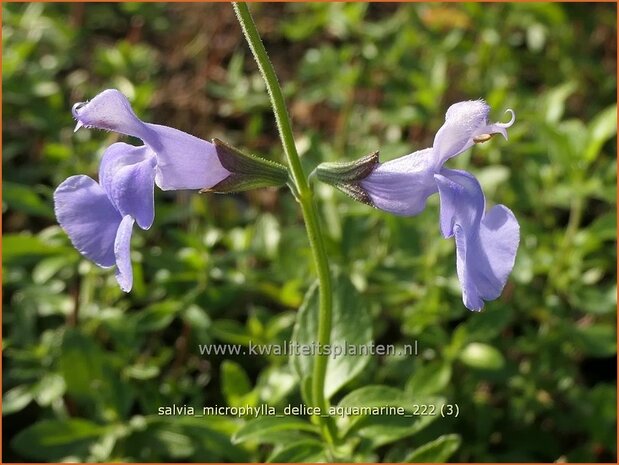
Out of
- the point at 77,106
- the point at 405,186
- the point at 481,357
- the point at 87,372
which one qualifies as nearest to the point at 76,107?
the point at 77,106

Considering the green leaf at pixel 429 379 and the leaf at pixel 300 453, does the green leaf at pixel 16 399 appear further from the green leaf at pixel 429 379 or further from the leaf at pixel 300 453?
the green leaf at pixel 429 379

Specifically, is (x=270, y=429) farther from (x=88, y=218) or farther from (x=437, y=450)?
(x=88, y=218)

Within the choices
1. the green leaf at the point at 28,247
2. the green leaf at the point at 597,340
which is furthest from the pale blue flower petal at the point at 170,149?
the green leaf at the point at 597,340

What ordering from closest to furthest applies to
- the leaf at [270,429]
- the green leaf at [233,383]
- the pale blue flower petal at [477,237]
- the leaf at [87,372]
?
the pale blue flower petal at [477,237] → the leaf at [270,429] → the green leaf at [233,383] → the leaf at [87,372]

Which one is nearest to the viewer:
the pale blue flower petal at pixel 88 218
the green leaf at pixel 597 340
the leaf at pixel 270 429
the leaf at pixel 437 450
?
the pale blue flower petal at pixel 88 218

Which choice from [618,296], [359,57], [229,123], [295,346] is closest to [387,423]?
[295,346]
